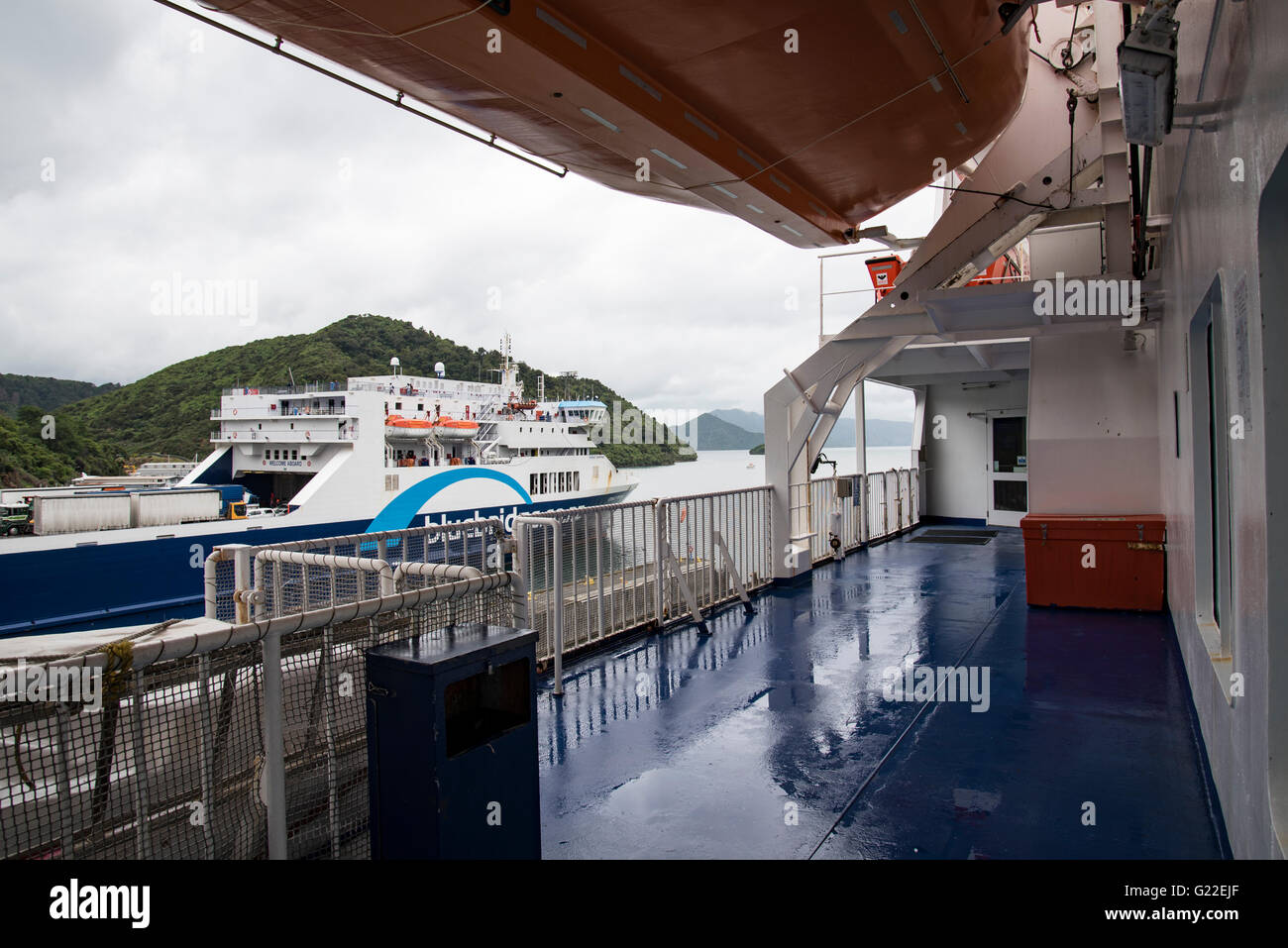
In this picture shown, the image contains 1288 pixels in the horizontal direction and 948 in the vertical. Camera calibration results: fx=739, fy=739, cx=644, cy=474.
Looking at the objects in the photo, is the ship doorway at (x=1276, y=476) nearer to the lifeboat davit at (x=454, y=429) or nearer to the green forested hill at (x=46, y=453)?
the lifeboat davit at (x=454, y=429)

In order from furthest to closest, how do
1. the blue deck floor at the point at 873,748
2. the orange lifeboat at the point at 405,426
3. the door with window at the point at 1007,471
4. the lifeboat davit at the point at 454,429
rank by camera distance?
the lifeboat davit at the point at 454,429
the orange lifeboat at the point at 405,426
the door with window at the point at 1007,471
the blue deck floor at the point at 873,748

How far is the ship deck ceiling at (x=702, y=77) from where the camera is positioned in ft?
12.5

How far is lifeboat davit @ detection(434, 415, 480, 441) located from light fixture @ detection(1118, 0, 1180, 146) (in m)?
26.7

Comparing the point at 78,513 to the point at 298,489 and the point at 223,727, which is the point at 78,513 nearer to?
the point at 298,489

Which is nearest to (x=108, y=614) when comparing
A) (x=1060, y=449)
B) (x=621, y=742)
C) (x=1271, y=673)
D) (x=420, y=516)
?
(x=420, y=516)

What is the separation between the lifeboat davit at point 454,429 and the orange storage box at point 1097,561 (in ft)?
75.2

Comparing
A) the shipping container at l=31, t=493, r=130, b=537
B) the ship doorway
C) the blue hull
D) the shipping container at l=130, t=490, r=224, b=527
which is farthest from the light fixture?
the shipping container at l=130, t=490, r=224, b=527

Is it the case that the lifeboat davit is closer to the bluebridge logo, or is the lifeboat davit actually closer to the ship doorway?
the bluebridge logo

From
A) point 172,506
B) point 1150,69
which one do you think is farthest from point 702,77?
point 172,506

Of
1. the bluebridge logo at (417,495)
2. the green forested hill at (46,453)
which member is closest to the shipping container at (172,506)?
the bluebridge logo at (417,495)

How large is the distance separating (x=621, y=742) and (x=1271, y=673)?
354 centimetres

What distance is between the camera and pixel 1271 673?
2.19 meters
